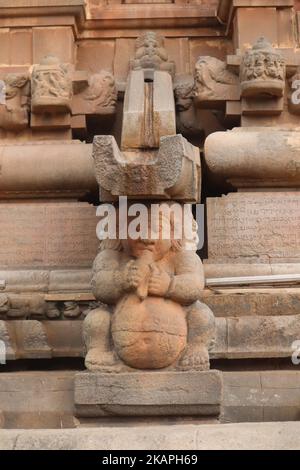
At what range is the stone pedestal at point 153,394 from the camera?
564 cm

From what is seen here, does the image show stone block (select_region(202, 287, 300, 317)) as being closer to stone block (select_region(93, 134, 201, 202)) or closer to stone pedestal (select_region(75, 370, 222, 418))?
stone pedestal (select_region(75, 370, 222, 418))

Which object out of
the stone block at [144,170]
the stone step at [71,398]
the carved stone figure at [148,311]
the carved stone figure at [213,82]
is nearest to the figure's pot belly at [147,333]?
the carved stone figure at [148,311]

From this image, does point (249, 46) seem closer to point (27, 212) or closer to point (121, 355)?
point (27, 212)

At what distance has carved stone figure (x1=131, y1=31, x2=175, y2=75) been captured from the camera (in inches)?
320

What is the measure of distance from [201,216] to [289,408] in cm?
194

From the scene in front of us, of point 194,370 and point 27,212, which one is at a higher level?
point 27,212

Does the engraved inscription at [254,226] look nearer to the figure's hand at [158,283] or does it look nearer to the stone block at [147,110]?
the stone block at [147,110]

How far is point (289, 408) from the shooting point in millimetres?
6090

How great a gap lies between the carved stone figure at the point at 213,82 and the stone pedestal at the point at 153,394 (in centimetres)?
292

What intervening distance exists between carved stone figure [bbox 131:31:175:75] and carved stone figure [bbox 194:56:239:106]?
47cm

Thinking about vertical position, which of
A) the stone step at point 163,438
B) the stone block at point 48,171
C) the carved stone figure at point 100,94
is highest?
the carved stone figure at point 100,94

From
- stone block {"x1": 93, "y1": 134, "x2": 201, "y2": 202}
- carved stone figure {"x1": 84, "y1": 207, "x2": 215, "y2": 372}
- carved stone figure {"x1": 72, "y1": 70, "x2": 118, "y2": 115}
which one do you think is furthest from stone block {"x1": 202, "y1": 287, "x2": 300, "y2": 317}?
carved stone figure {"x1": 72, "y1": 70, "x2": 118, "y2": 115}
